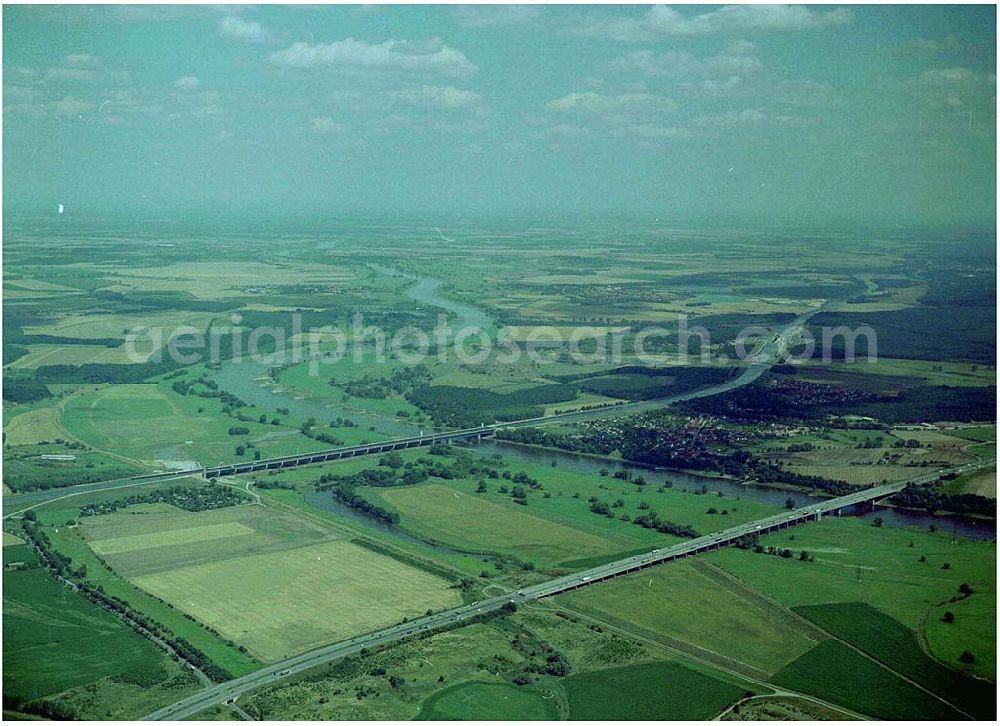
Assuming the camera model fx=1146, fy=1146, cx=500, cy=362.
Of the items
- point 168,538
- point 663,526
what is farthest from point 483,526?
point 168,538

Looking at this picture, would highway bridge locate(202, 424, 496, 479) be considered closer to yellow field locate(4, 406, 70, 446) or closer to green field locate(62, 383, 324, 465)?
green field locate(62, 383, 324, 465)

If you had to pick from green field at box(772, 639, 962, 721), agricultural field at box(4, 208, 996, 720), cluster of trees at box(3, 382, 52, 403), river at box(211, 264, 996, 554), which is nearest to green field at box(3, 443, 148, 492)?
agricultural field at box(4, 208, 996, 720)

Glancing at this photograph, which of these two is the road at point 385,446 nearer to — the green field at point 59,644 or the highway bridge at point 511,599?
the green field at point 59,644

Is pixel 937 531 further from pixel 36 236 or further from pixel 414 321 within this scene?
pixel 36 236

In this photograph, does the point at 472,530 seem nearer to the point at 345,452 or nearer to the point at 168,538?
the point at 168,538

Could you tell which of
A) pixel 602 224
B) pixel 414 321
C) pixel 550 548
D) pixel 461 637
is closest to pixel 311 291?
pixel 414 321
